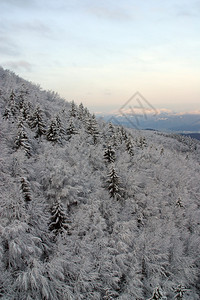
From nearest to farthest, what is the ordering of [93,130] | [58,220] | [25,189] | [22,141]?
[58,220] → [25,189] → [22,141] → [93,130]

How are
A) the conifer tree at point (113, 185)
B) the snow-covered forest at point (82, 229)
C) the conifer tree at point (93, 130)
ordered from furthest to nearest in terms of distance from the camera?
the conifer tree at point (93, 130), the conifer tree at point (113, 185), the snow-covered forest at point (82, 229)

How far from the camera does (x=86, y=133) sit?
58031 mm

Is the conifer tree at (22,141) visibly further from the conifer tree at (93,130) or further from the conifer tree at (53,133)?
the conifer tree at (93,130)

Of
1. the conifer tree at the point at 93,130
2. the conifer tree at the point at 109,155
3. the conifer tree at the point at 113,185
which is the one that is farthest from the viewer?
the conifer tree at the point at 93,130

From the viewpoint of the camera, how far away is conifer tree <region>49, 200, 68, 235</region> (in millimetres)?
26705

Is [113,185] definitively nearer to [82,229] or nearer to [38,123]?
[82,229]

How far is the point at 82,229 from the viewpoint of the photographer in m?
28.5

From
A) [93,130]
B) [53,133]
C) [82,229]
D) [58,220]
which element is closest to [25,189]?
[58,220]

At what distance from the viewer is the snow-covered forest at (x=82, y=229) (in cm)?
2088

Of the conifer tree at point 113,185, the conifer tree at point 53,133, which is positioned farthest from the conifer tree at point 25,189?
the conifer tree at point 53,133

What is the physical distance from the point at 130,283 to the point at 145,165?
34.0 m

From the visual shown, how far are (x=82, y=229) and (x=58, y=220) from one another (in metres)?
3.87

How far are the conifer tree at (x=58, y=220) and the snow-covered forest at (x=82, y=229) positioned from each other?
13 cm

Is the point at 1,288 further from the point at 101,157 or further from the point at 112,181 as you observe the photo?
the point at 101,157
